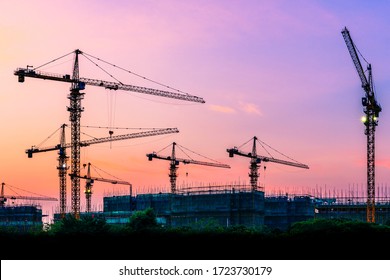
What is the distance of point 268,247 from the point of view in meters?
44.1

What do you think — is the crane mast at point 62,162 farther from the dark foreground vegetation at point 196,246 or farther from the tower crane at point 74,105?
the dark foreground vegetation at point 196,246

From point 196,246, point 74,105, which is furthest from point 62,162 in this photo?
point 196,246

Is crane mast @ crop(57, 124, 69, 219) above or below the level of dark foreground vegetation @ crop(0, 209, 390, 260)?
above

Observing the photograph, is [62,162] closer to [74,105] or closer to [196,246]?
[74,105]

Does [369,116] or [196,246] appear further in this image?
[369,116]

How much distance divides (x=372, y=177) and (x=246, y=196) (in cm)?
2909

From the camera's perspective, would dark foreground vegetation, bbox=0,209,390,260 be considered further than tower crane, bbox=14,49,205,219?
No

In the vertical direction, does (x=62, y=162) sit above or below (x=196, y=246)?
above

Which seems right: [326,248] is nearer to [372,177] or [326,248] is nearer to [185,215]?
[372,177]

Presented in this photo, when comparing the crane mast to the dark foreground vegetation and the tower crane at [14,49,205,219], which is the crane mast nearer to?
the tower crane at [14,49,205,219]

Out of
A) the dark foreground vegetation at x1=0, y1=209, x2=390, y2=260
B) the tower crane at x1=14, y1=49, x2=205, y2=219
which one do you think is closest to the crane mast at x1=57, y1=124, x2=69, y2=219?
the tower crane at x1=14, y1=49, x2=205, y2=219

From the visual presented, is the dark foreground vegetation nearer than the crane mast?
Yes
